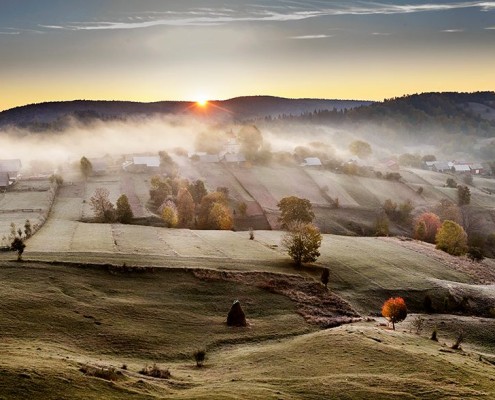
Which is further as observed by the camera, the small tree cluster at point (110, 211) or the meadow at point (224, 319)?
the small tree cluster at point (110, 211)

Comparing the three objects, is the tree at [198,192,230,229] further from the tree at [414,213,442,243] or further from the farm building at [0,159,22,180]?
the farm building at [0,159,22,180]

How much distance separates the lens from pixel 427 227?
6324 inches

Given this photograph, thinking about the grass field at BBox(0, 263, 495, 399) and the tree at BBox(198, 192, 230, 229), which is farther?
the tree at BBox(198, 192, 230, 229)

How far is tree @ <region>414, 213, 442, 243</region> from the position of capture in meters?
156

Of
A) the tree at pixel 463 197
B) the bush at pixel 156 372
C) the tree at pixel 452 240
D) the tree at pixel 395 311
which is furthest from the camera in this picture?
the tree at pixel 463 197

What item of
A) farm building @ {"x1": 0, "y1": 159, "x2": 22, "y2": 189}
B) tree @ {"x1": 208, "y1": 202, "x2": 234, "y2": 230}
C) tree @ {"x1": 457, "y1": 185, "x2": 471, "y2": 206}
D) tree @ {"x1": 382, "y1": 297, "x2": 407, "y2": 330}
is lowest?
tree @ {"x1": 382, "y1": 297, "x2": 407, "y2": 330}

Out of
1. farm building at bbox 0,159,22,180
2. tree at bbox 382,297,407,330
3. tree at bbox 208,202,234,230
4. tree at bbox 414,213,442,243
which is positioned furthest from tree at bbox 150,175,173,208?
tree at bbox 382,297,407,330

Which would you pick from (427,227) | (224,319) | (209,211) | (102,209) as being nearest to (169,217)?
(209,211)

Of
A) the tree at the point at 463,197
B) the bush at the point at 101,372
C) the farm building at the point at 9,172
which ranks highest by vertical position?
the farm building at the point at 9,172

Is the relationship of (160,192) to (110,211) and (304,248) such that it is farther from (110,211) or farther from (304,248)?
(304,248)

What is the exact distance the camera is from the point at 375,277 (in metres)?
95.8

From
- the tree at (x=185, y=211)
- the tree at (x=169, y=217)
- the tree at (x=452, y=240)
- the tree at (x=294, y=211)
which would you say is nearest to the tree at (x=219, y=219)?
the tree at (x=185, y=211)

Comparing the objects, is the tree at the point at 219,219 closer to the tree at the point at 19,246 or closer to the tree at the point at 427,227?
the tree at the point at 427,227

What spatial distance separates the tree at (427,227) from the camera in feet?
511
